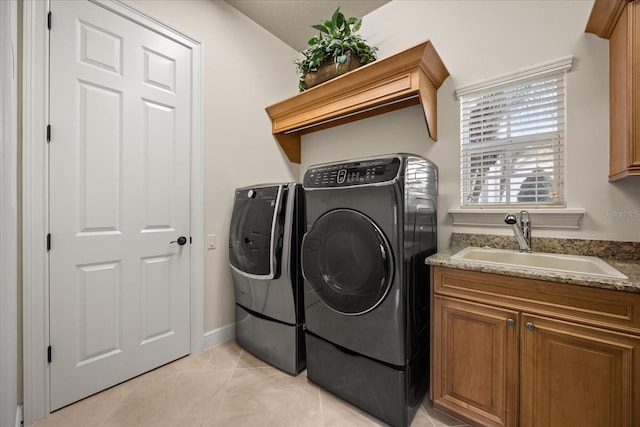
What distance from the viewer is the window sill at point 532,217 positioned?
1.51m

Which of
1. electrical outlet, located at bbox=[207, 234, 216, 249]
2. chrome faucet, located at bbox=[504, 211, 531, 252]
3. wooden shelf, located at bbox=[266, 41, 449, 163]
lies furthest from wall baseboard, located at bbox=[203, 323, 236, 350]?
chrome faucet, located at bbox=[504, 211, 531, 252]

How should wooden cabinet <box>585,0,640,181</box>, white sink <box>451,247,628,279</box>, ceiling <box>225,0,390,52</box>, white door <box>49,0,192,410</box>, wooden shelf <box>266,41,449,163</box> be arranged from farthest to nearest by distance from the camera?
ceiling <box>225,0,390,52</box>
wooden shelf <box>266,41,449,163</box>
white door <box>49,0,192,410</box>
white sink <box>451,247,628,279</box>
wooden cabinet <box>585,0,640,181</box>

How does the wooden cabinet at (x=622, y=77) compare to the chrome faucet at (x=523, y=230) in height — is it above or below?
above

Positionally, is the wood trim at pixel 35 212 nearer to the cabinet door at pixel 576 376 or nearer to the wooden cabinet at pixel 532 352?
the wooden cabinet at pixel 532 352

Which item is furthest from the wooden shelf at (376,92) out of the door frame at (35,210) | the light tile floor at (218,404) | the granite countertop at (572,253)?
the light tile floor at (218,404)

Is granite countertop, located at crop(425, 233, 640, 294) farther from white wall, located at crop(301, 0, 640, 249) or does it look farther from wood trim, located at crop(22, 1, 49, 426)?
wood trim, located at crop(22, 1, 49, 426)

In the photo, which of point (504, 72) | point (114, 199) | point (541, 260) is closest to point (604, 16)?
point (504, 72)

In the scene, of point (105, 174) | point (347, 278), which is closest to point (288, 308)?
point (347, 278)

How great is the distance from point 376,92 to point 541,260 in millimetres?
1471

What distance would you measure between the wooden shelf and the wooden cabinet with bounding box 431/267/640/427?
1.18 m

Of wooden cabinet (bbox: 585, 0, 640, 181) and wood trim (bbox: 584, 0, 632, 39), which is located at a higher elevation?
wood trim (bbox: 584, 0, 632, 39)

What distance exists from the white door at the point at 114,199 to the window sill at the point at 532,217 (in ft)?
6.62

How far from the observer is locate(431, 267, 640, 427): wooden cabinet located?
1.00 meters

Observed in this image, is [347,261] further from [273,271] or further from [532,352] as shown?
[532,352]
